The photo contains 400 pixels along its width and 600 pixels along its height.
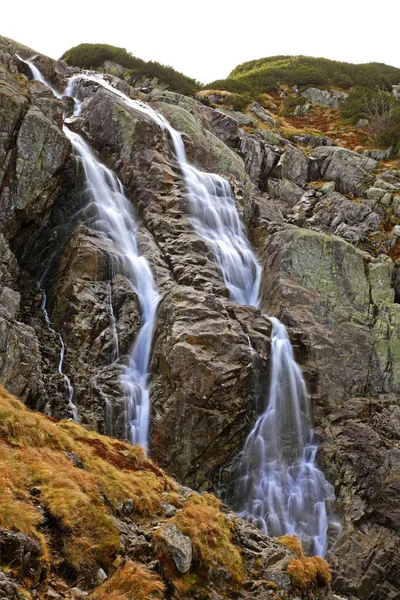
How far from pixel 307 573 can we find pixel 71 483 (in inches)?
179

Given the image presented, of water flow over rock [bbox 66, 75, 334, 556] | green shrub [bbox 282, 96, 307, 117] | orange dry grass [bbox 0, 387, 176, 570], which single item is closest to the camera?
orange dry grass [bbox 0, 387, 176, 570]

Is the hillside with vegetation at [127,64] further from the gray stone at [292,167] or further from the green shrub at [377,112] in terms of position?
the green shrub at [377,112]

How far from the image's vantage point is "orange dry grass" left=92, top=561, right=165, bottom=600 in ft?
20.5

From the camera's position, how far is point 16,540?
587cm

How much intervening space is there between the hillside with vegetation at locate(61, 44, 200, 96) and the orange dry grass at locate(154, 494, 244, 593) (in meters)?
50.0

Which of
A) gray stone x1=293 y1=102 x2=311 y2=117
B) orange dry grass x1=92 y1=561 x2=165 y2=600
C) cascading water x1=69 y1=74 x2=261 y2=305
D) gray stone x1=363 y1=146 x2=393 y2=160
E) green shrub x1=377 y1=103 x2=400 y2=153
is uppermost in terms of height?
gray stone x1=293 y1=102 x2=311 y2=117

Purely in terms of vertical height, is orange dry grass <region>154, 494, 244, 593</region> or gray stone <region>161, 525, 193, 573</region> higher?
gray stone <region>161, 525, 193, 573</region>

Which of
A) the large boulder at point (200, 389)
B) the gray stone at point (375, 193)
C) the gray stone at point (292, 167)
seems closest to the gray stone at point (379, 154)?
the gray stone at point (292, 167)

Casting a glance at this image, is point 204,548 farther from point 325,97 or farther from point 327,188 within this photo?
point 325,97

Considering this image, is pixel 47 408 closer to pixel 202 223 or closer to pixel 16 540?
pixel 16 540

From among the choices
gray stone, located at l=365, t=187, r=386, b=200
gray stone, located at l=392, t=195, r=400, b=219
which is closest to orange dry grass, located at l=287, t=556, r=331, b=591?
gray stone, located at l=392, t=195, r=400, b=219

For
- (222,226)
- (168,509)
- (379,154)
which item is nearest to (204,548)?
(168,509)

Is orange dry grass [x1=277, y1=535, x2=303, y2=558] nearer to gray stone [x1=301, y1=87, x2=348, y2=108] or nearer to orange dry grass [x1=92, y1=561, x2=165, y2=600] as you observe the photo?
orange dry grass [x1=92, y1=561, x2=165, y2=600]

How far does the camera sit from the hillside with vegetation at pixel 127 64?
172ft
